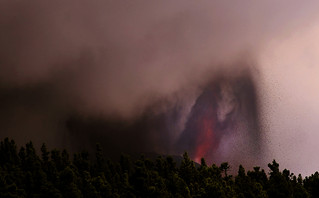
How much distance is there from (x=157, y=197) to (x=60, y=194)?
3147 cm

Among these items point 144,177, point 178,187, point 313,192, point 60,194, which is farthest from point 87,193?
point 313,192

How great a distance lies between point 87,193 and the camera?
13575 centimetres

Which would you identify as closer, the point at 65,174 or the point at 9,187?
the point at 9,187

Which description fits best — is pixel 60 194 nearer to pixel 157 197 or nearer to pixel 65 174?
pixel 65 174

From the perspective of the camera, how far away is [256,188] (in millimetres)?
150750

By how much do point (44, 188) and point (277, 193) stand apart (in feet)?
321

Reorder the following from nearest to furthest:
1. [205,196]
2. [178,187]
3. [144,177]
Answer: [144,177]
[205,196]
[178,187]

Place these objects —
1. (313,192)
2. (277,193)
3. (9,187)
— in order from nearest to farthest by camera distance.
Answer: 1. (9,187)
2. (277,193)
3. (313,192)

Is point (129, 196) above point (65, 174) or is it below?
below

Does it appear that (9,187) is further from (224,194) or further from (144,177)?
(224,194)

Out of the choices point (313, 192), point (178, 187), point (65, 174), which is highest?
point (65, 174)

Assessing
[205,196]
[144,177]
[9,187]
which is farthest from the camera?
[205,196]

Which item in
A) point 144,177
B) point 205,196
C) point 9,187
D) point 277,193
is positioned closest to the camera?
point 9,187

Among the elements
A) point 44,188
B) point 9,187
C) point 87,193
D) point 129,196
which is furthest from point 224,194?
point 9,187
